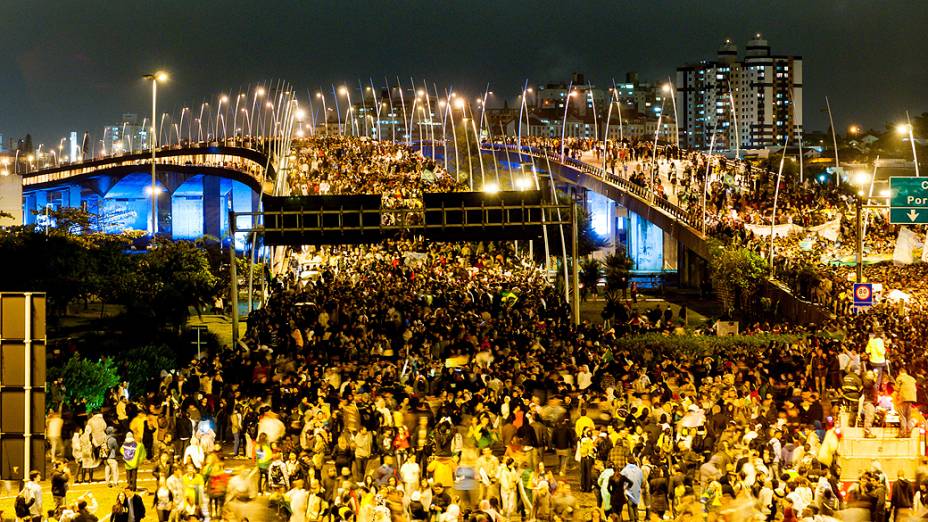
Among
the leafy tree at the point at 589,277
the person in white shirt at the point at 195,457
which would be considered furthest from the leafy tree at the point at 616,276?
the person in white shirt at the point at 195,457

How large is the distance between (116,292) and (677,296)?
1035 inches

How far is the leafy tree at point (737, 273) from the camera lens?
140ft

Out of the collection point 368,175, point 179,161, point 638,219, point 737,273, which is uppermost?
point 179,161

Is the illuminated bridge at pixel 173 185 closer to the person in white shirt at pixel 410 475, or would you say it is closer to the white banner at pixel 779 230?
the white banner at pixel 779 230

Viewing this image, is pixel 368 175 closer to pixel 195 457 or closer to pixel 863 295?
pixel 863 295

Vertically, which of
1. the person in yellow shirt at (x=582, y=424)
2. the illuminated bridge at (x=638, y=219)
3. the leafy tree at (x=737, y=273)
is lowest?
the person in yellow shirt at (x=582, y=424)

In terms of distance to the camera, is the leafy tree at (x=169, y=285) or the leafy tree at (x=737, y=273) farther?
the leafy tree at (x=737, y=273)

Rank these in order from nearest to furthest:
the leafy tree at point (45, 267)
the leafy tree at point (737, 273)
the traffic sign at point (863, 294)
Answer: the traffic sign at point (863, 294)
the leafy tree at point (45, 267)
the leafy tree at point (737, 273)

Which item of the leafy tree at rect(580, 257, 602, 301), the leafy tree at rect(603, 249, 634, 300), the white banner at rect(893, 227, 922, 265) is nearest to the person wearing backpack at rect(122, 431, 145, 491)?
the white banner at rect(893, 227, 922, 265)

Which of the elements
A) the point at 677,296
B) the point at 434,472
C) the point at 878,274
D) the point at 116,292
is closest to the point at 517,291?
the point at 878,274

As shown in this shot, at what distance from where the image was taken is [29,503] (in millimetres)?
14078

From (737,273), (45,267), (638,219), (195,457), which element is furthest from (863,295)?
(638,219)

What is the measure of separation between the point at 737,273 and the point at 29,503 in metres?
32.2

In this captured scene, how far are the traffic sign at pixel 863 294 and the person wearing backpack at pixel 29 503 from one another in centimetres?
1983
